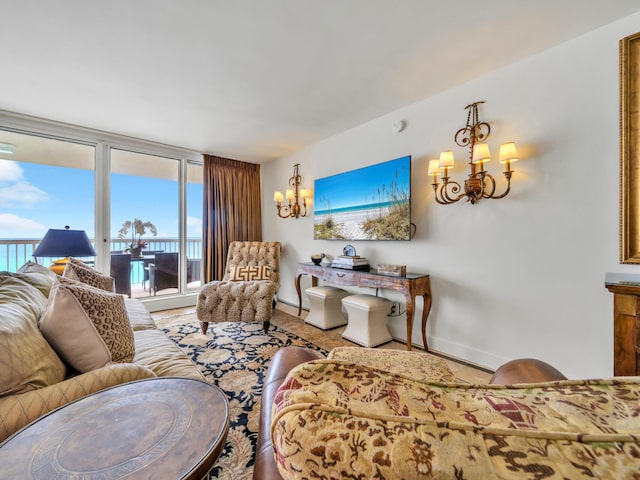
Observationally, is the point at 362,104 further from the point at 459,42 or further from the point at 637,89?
the point at 637,89

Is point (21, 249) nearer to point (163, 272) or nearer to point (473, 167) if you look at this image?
point (163, 272)

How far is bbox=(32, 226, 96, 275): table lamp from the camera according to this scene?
8.12 feet

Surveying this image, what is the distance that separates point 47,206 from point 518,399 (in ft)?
15.4

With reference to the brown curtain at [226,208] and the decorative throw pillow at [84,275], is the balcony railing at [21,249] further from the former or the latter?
the decorative throw pillow at [84,275]

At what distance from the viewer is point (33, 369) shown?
2.93ft

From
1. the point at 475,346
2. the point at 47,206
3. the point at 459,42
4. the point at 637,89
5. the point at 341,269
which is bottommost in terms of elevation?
the point at 475,346

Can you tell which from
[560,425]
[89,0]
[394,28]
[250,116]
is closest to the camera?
[560,425]

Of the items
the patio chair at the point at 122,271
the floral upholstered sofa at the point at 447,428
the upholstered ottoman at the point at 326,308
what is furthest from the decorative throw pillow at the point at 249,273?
the floral upholstered sofa at the point at 447,428

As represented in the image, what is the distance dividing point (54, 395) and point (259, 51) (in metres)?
2.15

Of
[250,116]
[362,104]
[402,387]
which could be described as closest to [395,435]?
[402,387]

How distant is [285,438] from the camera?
16.0 inches

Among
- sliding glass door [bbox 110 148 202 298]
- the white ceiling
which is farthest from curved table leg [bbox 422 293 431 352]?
sliding glass door [bbox 110 148 202 298]

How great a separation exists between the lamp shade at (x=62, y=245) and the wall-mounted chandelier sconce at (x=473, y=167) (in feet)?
11.2

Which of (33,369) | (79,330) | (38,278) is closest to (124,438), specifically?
(33,369)
